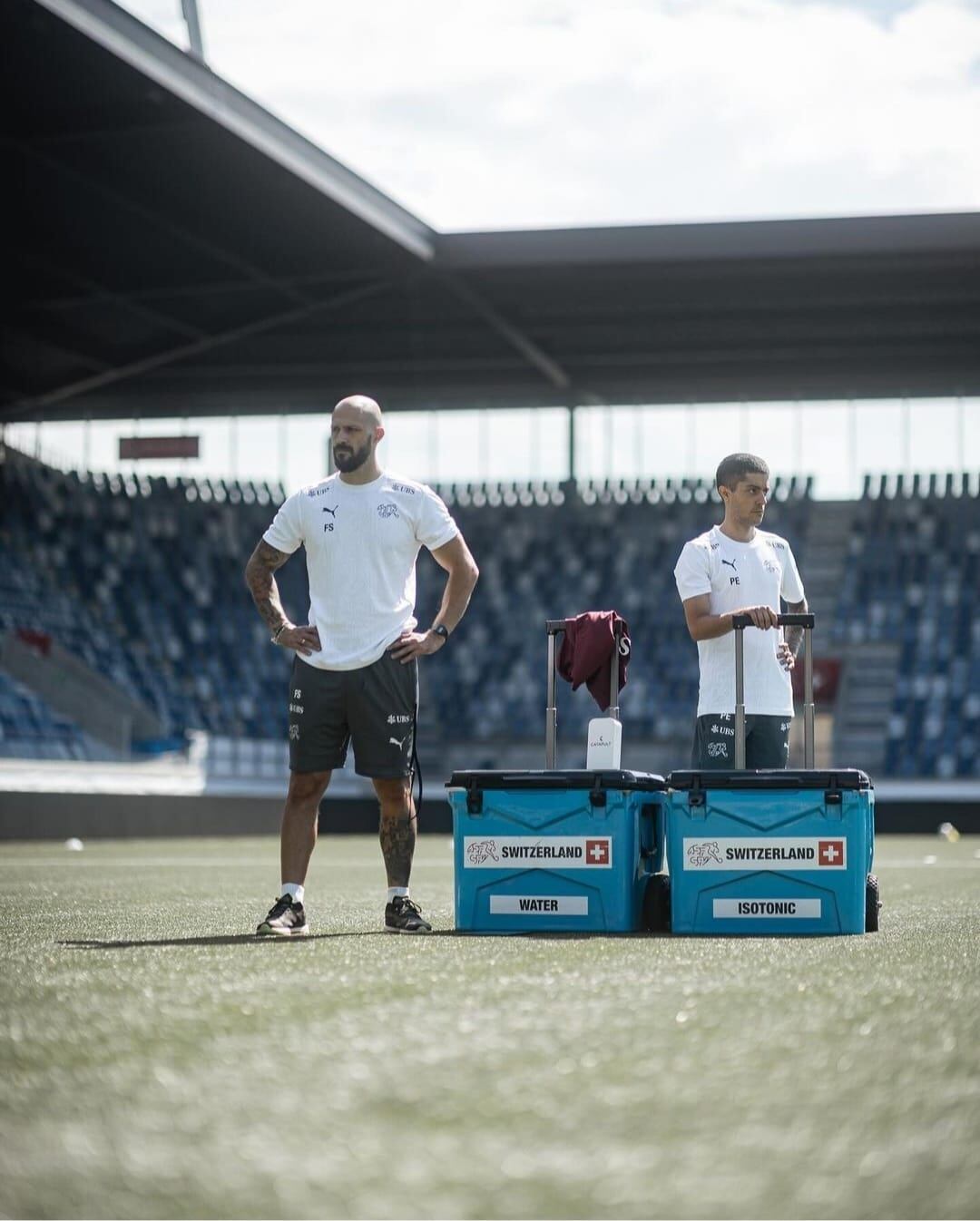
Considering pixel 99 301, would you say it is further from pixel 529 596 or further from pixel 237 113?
pixel 529 596

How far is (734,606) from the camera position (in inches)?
251

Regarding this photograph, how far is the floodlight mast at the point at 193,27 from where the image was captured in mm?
18031

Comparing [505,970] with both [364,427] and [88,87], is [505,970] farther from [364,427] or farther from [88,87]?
[88,87]

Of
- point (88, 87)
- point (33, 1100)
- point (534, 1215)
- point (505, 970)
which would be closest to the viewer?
point (534, 1215)

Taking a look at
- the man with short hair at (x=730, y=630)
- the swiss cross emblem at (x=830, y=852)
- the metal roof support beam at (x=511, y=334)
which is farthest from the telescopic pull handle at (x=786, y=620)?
the metal roof support beam at (x=511, y=334)

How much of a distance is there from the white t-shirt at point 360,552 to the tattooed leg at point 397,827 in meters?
0.41

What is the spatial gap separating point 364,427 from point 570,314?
22169mm

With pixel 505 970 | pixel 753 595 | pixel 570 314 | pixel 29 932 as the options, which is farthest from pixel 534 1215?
pixel 570 314

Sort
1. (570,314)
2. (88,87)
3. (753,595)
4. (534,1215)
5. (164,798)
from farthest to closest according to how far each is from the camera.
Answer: (570,314), (164,798), (88,87), (753,595), (534,1215)

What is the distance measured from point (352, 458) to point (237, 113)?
14.2 meters

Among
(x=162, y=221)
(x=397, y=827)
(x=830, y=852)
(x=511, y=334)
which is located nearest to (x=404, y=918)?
(x=397, y=827)

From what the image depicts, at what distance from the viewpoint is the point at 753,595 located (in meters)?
6.39

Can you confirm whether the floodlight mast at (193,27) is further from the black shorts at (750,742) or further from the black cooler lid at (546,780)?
the black cooler lid at (546,780)

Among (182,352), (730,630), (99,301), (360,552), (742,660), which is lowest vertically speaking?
(742,660)
